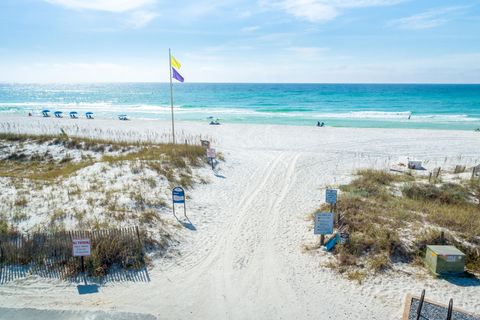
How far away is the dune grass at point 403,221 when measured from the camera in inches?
329

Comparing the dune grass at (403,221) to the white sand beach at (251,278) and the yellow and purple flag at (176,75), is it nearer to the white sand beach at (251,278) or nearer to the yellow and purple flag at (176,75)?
the white sand beach at (251,278)

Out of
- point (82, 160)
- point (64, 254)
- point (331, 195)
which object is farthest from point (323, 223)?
point (82, 160)

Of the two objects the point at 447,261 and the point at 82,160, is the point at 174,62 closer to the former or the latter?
the point at 82,160

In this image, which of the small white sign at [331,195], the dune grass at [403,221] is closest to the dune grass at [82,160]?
the small white sign at [331,195]

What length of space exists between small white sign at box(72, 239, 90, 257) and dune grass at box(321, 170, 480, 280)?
20.2 ft

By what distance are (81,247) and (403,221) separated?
9167 mm

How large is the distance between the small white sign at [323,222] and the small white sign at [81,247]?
5.90m

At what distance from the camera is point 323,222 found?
29.2ft

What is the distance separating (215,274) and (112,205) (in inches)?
185

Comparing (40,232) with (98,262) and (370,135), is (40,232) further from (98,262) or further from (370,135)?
(370,135)

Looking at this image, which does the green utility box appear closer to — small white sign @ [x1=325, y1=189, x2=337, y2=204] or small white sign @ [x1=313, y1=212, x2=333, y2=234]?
small white sign @ [x1=313, y1=212, x2=333, y2=234]

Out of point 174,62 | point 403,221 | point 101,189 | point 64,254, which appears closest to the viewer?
point 64,254

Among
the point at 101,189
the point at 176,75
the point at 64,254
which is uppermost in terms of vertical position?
the point at 176,75

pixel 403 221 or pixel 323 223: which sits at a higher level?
pixel 323 223
